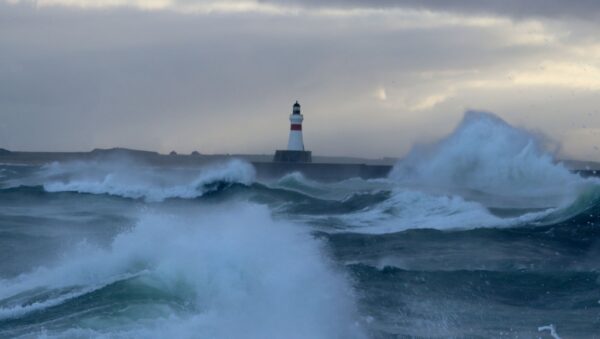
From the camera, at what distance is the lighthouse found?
1698 inches

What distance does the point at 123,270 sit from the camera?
11.2 m

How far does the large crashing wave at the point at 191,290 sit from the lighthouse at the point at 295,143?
30.5 m

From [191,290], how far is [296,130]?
33.6 meters

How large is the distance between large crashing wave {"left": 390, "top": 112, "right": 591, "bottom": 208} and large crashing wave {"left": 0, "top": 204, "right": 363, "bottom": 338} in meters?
15.3

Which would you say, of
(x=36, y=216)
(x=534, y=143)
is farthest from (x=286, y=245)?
(x=534, y=143)

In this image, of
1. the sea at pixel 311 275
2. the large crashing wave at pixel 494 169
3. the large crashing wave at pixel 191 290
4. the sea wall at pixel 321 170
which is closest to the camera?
the large crashing wave at pixel 191 290

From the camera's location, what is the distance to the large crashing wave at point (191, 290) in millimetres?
8773

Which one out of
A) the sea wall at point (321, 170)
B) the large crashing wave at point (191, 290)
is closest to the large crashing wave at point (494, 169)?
the sea wall at point (321, 170)

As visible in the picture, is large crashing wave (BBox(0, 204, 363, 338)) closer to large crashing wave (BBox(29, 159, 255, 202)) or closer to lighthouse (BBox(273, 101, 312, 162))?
large crashing wave (BBox(29, 159, 255, 202))

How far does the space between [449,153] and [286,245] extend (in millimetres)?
24441

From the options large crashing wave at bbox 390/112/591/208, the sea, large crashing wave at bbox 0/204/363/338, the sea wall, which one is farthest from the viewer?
the sea wall

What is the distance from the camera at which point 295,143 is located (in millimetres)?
43750

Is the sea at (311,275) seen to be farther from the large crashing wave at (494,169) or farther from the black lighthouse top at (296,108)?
the black lighthouse top at (296,108)

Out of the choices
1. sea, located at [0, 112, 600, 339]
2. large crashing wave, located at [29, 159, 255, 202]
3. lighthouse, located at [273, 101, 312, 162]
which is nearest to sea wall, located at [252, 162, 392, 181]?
lighthouse, located at [273, 101, 312, 162]
